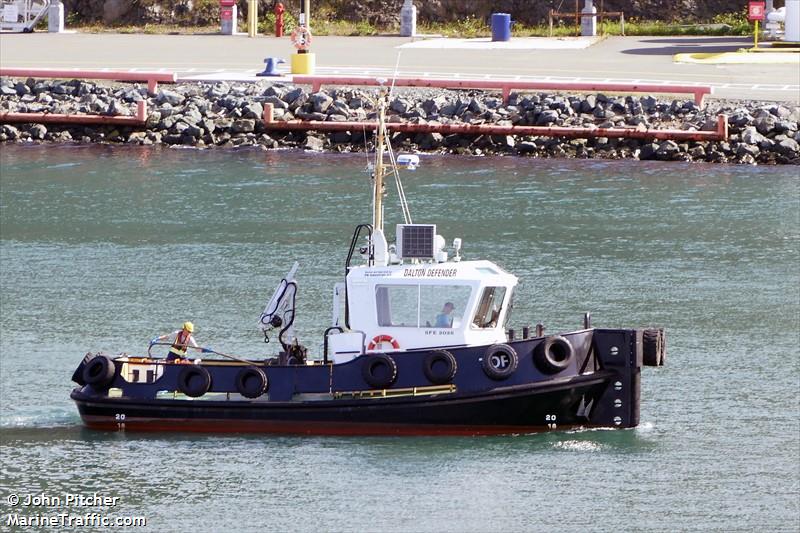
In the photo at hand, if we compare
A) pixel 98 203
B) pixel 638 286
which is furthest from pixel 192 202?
pixel 638 286

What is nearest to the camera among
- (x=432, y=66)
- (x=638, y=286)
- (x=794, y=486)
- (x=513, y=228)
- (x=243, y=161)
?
(x=794, y=486)

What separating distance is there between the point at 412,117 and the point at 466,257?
1509cm

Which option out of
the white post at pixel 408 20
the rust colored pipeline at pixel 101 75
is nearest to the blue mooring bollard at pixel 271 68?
the rust colored pipeline at pixel 101 75

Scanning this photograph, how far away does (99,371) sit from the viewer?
20906 mm

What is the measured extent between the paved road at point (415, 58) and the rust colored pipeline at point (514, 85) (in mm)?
1376

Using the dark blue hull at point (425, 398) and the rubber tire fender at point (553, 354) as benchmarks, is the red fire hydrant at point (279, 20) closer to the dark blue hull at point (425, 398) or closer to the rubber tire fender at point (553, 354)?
the dark blue hull at point (425, 398)

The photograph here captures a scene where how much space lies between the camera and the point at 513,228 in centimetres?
3478

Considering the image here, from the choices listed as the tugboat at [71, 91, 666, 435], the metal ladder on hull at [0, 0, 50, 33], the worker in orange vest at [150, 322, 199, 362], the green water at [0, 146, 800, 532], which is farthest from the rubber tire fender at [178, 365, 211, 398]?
the metal ladder on hull at [0, 0, 50, 33]

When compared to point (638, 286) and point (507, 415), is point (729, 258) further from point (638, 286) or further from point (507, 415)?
point (507, 415)

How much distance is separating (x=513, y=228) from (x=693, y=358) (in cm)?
1062

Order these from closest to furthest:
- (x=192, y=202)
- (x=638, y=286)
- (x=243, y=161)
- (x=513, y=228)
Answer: (x=638, y=286)
(x=513, y=228)
(x=192, y=202)
(x=243, y=161)

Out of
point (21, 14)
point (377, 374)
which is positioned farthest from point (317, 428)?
point (21, 14)

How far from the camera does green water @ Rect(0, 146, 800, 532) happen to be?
18.8 m

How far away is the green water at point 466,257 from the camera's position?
18.8 m
